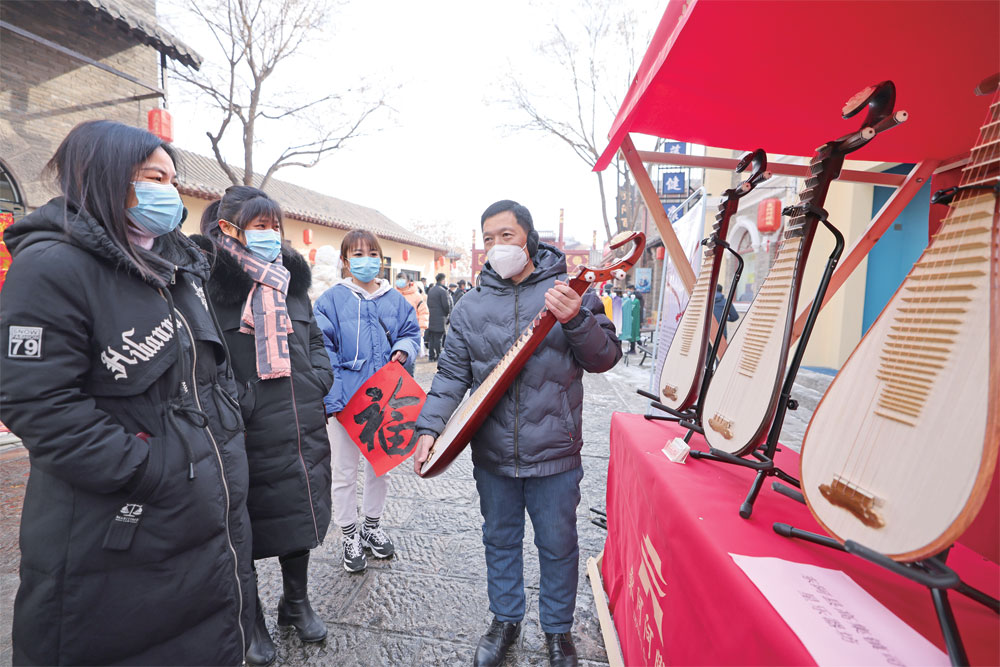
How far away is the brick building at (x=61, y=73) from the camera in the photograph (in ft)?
23.2

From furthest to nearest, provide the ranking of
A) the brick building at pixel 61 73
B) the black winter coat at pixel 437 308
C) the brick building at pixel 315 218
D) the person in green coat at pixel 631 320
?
the brick building at pixel 315 218 < the person in green coat at pixel 631 320 < the black winter coat at pixel 437 308 < the brick building at pixel 61 73

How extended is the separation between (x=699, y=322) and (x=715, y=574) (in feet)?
3.04

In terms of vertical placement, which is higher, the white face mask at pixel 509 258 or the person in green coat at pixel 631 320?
the white face mask at pixel 509 258

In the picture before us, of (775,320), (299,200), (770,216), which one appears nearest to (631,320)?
(770,216)

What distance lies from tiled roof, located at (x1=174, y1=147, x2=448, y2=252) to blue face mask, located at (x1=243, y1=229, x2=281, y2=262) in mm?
8404

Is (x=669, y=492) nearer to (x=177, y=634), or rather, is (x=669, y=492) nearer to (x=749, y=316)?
(x=749, y=316)

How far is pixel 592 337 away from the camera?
1763 mm

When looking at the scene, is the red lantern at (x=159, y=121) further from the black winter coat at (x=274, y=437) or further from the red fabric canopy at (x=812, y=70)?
the red fabric canopy at (x=812, y=70)

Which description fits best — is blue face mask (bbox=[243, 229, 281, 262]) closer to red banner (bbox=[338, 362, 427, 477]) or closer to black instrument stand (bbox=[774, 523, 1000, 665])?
red banner (bbox=[338, 362, 427, 477])

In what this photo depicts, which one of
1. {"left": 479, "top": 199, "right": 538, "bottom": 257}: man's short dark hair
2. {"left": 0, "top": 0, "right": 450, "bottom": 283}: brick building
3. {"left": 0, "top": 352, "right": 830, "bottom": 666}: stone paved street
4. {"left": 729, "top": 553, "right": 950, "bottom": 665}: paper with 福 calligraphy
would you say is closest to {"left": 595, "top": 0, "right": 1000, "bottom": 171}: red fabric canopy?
{"left": 479, "top": 199, "right": 538, "bottom": 257}: man's short dark hair

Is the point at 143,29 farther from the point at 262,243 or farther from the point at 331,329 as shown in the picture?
the point at 262,243

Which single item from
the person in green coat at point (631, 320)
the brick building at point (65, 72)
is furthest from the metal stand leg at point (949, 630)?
the person in green coat at point (631, 320)

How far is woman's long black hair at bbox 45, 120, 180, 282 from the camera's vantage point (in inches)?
50.6

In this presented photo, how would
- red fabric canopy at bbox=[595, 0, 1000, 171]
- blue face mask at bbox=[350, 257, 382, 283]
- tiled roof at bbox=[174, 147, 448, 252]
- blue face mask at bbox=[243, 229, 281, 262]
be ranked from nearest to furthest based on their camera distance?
red fabric canopy at bbox=[595, 0, 1000, 171] → blue face mask at bbox=[243, 229, 281, 262] → blue face mask at bbox=[350, 257, 382, 283] → tiled roof at bbox=[174, 147, 448, 252]
